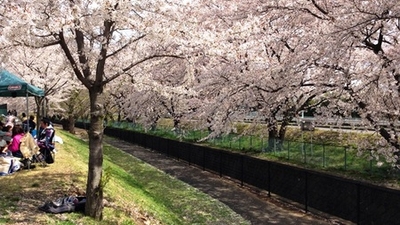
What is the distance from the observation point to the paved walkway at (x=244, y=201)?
11786mm

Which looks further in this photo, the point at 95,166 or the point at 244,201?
the point at 244,201

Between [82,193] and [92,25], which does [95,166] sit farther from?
[92,25]

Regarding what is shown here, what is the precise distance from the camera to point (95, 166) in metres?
7.61

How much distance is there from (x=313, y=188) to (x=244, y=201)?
2628 mm

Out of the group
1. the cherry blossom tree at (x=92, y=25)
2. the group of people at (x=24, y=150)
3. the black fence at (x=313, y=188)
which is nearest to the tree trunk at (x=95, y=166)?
the cherry blossom tree at (x=92, y=25)

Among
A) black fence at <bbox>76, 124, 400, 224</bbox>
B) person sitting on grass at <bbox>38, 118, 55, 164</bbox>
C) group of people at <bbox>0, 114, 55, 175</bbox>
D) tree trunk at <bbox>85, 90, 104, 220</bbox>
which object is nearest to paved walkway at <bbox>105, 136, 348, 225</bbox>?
black fence at <bbox>76, 124, 400, 224</bbox>

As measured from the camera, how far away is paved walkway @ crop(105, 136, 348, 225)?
11.8m

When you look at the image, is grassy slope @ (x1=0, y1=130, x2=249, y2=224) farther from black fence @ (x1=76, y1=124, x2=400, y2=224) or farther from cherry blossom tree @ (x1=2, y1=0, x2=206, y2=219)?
black fence @ (x1=76, y1=124, x2=400, y2=224)

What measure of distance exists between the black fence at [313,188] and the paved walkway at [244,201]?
41 cm

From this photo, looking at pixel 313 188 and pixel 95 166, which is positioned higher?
pixel 95 166

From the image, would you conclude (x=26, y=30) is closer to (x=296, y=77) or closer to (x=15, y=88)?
(x=15, y=88)

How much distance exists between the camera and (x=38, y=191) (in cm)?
884

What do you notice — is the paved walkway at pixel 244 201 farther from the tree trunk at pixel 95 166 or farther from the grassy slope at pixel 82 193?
the tree trunk at pixel 95 166

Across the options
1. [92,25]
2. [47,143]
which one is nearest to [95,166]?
[92,25]
